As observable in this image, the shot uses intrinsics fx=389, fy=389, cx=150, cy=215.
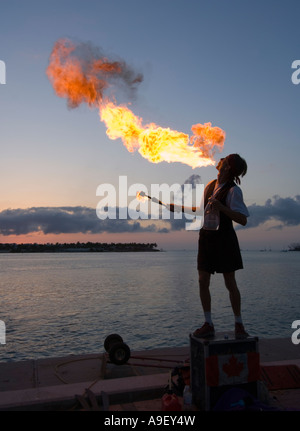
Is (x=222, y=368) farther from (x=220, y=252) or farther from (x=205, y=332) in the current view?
(x=220, y=252)

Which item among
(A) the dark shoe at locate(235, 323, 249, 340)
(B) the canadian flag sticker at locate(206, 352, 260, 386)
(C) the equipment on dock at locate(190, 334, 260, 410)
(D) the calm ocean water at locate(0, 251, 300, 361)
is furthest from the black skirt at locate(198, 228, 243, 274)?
(D) the calm ocean water at locate(0, 251, 300, 361)

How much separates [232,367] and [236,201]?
2142mm

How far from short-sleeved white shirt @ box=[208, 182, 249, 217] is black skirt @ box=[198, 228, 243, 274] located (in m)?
0.34

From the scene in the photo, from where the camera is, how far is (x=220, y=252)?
17.8 feet

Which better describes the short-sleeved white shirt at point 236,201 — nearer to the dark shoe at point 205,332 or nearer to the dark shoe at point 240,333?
the dark shoe at point 240,333

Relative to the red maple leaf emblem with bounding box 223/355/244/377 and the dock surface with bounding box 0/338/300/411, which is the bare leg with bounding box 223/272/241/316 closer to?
the red maple leaf emblem with bounding box 223/355/244/377

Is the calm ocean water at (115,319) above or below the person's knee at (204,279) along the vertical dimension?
below

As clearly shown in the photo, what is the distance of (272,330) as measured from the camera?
19.3 meters

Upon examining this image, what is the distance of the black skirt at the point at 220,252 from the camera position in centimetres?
539

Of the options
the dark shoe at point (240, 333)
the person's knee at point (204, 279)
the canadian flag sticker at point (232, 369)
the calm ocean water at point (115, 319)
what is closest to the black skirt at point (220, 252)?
the person's knee at point (204, 279)

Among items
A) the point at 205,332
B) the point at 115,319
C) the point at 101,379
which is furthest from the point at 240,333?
the point at 115,319

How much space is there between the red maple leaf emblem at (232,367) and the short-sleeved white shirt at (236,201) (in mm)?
1887

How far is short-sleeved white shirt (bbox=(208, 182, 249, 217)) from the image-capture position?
17.5 feet
